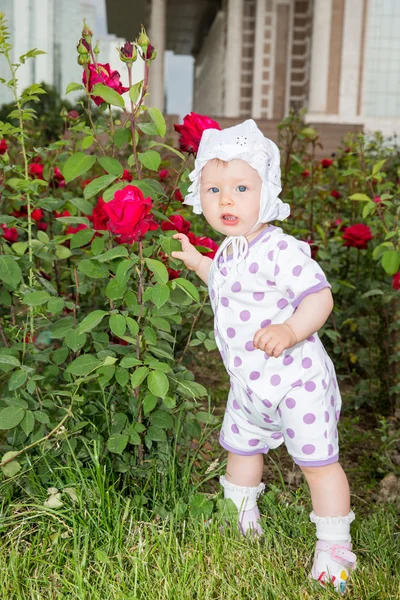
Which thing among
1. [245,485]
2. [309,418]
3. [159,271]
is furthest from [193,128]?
[245,485]

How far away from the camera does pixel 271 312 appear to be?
4.95ft

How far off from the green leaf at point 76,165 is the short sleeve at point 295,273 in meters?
0.47

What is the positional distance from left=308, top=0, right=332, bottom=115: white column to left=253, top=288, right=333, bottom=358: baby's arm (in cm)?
1416

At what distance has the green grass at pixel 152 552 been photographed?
4.96ft

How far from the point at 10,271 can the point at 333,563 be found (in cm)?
102

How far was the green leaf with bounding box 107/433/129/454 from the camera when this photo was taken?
1.72 metres

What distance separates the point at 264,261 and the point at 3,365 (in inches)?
29.0

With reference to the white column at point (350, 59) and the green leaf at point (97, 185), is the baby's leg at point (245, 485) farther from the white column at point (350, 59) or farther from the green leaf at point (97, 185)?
the white column at point (350, 59)

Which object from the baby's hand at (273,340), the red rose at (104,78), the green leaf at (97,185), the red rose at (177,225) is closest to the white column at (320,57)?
the red rose at (177,225)

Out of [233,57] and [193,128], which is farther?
[233,57]

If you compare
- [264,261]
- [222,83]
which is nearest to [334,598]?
[264,261]

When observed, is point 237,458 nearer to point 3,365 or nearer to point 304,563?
point 304,563

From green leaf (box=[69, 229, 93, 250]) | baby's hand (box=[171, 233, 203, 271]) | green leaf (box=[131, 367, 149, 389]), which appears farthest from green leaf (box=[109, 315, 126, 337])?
green leaf (box=[69, 229, 93, 250])

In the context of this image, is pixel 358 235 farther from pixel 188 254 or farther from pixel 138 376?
pixel 138 376
